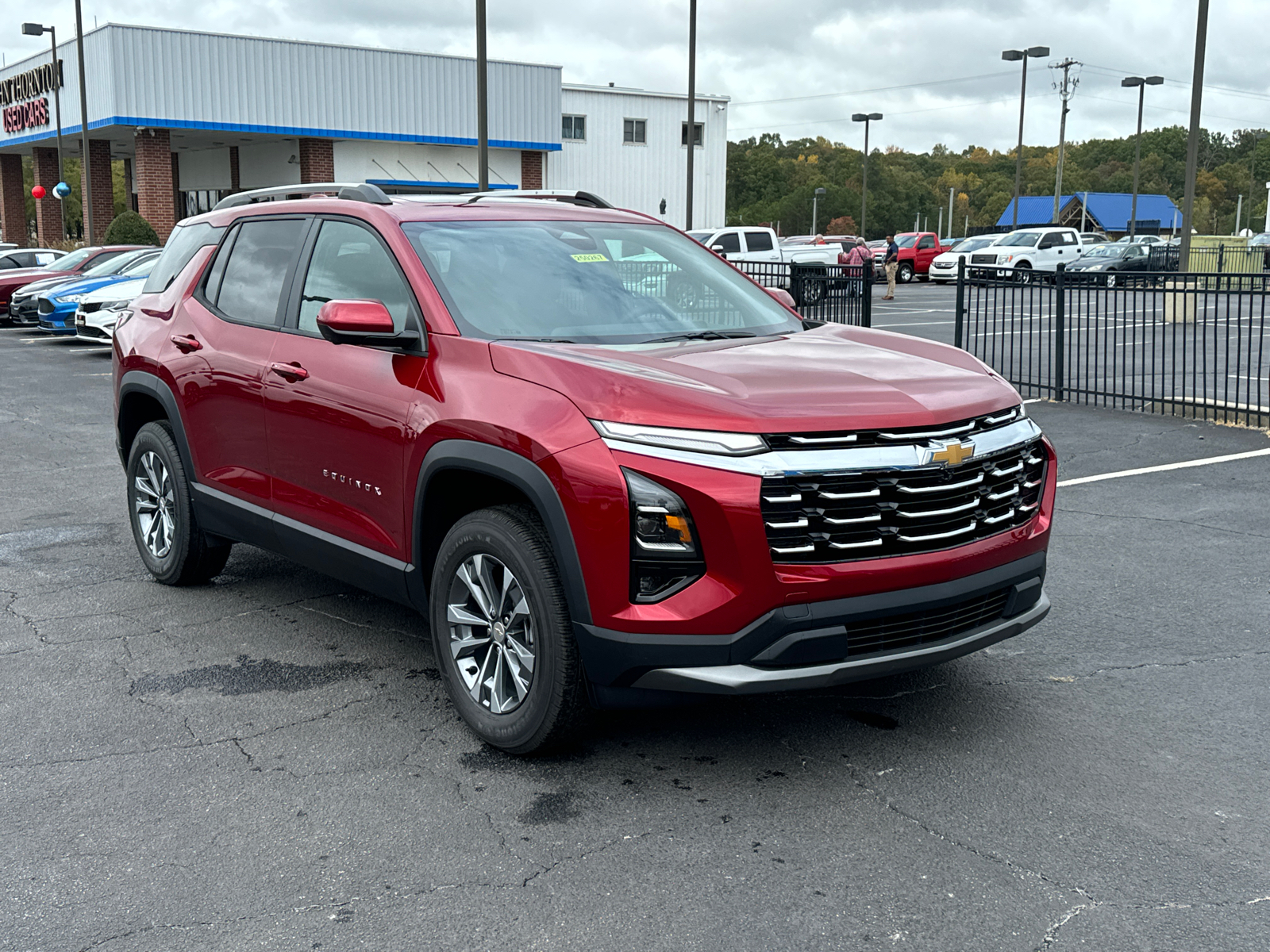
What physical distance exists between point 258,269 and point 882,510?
10.8ft

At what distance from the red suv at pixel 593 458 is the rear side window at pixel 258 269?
0.06ft

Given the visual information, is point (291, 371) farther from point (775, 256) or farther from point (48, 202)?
point (48, 202)

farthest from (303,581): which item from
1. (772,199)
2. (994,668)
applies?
(772,199)

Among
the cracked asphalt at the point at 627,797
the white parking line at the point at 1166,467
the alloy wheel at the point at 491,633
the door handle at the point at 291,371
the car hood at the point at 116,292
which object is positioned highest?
the car hood at the point at 116,292

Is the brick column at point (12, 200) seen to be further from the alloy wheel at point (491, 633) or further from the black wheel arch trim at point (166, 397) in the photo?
the alloy wheel at point (491, 633)

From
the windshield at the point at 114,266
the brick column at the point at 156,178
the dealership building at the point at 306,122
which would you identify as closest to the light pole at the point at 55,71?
the dealership building at the point at 306,122

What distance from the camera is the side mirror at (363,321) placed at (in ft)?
14.4

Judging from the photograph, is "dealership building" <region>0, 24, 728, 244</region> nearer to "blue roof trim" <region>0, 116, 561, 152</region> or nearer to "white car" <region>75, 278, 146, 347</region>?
"blue roof trim" <region>0, 116, 561, 152</region>

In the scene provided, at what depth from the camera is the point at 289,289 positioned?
538cm

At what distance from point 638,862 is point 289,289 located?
10.00ft

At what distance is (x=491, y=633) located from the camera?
4.25 m

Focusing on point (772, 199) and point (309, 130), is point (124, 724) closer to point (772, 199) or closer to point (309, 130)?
point (309, 130)

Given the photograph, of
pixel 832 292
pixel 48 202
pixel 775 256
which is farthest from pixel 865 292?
pixel 48 202

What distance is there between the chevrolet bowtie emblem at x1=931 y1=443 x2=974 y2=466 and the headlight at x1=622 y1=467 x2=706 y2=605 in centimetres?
84
